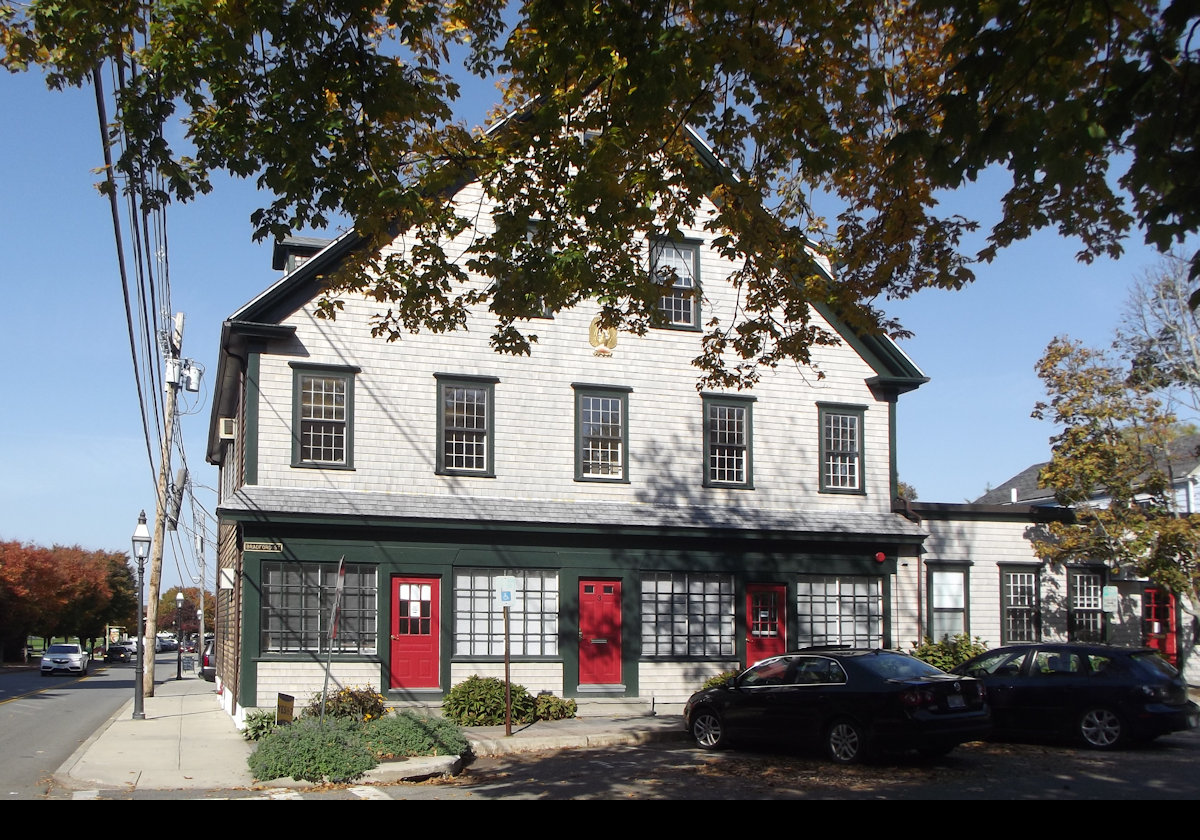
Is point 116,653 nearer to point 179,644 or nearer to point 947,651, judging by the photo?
point 179,644

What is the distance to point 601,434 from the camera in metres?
22.8

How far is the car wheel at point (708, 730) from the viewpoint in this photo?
1666 centimetres

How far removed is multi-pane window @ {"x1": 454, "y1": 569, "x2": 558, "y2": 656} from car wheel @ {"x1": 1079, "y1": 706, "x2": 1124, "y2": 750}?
9.74 m

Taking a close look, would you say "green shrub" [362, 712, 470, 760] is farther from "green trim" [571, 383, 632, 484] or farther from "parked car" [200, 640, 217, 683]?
"parked car" [200, 640, 217, 683]

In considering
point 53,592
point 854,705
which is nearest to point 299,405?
point 854,705

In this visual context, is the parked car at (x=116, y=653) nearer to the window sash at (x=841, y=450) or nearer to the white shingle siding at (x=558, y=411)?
the white shingle siding at (x=558, y=411)

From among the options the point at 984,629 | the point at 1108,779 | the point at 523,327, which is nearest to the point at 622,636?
the point at 523,327

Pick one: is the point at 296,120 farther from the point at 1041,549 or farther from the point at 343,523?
the point at 1041,549

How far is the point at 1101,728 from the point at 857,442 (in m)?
9.54

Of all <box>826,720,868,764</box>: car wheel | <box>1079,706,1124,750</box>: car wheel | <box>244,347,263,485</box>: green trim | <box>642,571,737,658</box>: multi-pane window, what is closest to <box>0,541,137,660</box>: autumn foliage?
<box>244,347,263,485</box>: green trim

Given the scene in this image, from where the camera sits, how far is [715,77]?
11.6m

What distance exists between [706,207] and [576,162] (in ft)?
46.1

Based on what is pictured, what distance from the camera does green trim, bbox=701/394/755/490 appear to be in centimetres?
2341

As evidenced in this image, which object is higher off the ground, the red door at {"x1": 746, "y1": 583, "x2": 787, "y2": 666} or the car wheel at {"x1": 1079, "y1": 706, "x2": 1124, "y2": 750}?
the red door at {"x1": 746, "y1": 583, "x2": 787, "y2": 666}
